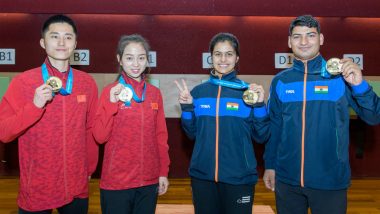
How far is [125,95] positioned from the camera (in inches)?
83.8

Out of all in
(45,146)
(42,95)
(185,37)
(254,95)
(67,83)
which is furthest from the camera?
(185,37)

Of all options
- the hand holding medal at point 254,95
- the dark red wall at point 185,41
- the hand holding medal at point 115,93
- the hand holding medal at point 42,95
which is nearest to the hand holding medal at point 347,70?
the hand holding medal at point 254,95

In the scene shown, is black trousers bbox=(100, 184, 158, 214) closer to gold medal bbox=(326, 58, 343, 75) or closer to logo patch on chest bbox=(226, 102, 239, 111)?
logo patch on chest bbox=(226, 102, 239, 111)

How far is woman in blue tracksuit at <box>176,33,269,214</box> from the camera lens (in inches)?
88.2

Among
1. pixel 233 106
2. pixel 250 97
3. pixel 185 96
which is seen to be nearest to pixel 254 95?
pixel 250 97

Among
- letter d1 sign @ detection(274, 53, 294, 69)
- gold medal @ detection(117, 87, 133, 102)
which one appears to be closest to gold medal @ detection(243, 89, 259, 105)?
gold medal @ detection(117, 87, 133, 102)

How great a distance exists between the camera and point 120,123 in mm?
2215

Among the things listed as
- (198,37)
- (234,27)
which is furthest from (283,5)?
(198,37)

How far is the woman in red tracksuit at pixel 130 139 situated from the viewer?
214cm

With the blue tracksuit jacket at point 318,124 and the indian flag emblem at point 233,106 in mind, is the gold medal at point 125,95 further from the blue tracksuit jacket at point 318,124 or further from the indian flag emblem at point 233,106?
the blue tracksuit jacket at point 318,124

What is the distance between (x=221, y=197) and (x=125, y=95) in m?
0.88

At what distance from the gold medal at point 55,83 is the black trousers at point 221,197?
102 centimetres

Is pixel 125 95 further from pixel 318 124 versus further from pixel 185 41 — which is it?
pixel 185 41

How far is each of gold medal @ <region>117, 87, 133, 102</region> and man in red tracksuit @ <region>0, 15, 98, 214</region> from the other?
0.72ft
